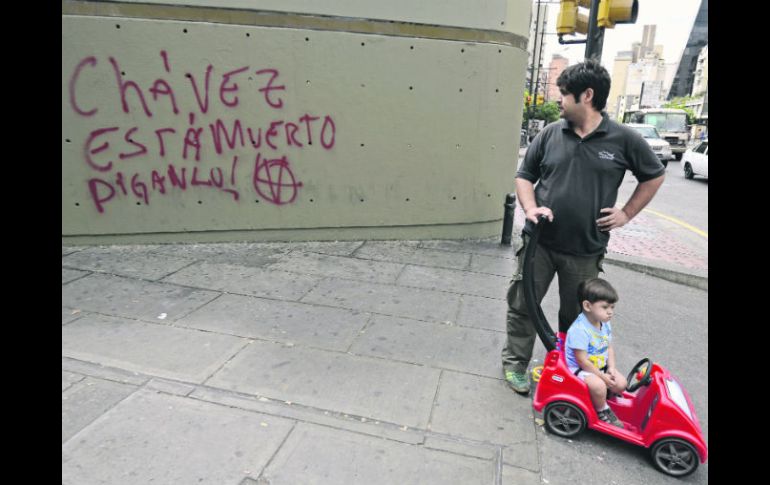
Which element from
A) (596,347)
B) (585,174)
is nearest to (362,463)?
(596,347)

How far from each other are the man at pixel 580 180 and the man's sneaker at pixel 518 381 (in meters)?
0.01

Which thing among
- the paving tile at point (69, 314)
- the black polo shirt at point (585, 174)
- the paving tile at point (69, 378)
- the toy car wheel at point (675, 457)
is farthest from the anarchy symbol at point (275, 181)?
the toy car wheel at point (675, 457)

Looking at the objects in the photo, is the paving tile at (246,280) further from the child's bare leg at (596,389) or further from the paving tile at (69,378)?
the child's bare leg at (596,389)

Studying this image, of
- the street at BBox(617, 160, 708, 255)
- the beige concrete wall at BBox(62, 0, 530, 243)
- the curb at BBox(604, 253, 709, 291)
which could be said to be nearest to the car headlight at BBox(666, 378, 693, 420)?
the curb at BBox(604, 253, 709, 291)

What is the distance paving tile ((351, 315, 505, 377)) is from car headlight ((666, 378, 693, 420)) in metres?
1.08

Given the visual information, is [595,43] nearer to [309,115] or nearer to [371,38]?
[371,38]

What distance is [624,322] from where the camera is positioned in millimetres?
4570

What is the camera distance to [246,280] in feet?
15.9

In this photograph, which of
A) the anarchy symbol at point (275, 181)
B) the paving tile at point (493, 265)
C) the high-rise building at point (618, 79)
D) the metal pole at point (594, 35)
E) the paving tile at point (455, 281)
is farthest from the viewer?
the high-rise building at point (618, 79)

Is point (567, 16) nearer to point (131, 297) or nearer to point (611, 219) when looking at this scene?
point (611, 219)

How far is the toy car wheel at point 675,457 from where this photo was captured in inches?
97.4

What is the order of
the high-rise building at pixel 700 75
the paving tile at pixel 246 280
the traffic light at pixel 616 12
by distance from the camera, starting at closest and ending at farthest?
1. the paving tile at pixel 246 280
2. the traffic light at pixel 616 12
3. the high-rise building at pixel 700 75

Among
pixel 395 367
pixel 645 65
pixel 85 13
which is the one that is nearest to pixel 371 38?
pixel 85 13

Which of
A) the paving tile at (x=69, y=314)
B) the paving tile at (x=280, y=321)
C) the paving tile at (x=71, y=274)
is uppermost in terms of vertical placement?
the paving tile at (x=71, y=274)
